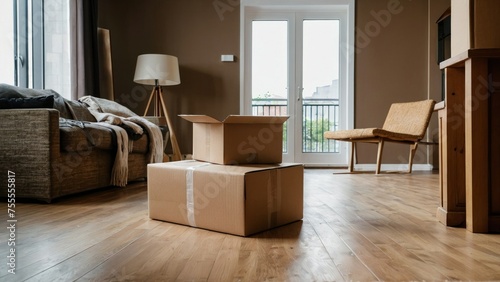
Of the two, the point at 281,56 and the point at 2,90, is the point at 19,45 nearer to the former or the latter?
the point at 2,90

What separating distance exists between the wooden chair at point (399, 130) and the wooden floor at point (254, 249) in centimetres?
204

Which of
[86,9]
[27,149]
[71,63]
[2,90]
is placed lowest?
[27,149]

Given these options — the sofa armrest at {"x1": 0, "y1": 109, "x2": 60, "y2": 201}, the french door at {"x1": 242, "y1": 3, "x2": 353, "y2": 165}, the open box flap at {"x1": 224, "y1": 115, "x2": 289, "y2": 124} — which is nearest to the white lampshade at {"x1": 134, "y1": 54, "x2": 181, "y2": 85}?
the french door at {"x1": 242, "y1": 3, "x2": 353, "y2": 165}

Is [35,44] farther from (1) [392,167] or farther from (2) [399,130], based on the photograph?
(1) [392,167]

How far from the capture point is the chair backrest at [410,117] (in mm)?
4203

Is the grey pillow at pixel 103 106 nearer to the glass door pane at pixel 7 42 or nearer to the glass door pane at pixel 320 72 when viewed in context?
the glass door pane at pixel 7 42

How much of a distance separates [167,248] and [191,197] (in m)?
0.34

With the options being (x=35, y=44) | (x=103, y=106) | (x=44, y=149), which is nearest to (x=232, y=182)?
(x=44, y=149)

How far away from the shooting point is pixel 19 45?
3598 mm

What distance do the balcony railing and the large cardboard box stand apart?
3.52 metres

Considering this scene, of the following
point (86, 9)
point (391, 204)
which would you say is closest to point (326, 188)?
point (391, 204)

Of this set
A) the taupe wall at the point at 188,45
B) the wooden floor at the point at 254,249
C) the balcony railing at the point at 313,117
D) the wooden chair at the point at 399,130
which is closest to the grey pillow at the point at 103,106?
the taupe wall at the point at 188,45

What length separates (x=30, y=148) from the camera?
2289 mm

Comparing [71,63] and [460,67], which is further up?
[71,63]
